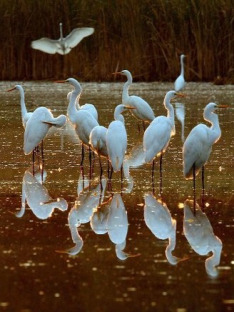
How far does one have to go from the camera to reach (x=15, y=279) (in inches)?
250

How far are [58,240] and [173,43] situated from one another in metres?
17.0

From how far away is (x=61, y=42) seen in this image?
23375mm

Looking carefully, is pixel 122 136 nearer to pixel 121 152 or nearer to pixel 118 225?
pixel 121 152

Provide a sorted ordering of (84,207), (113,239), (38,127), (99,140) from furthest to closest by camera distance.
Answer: (38,127), (99,140), (84,207), (113,239)

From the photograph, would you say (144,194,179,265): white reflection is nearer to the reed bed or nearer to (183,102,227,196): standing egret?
A: (183,102,227,196): standing egret

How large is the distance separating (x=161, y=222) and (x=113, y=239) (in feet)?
2.57

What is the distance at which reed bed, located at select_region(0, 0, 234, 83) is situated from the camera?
24.1m

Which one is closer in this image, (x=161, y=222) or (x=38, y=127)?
(x=161, y=222)

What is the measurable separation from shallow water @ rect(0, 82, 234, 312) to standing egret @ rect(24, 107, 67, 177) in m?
0.30

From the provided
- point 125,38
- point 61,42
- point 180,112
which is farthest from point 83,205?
point 125,38

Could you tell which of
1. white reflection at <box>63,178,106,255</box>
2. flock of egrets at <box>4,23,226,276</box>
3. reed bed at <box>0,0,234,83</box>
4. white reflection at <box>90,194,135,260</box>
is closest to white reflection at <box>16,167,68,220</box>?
flock of egrets at <box>4,23,226,276</box>

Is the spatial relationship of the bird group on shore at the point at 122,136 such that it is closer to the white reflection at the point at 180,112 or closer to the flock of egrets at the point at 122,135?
the flock of egrets at the point at 122,135

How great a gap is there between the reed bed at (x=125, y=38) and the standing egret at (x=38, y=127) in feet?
39.6

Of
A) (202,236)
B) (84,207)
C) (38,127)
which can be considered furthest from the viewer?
(38,127)
